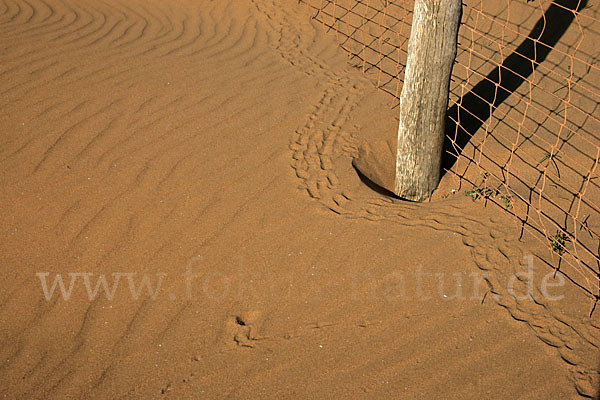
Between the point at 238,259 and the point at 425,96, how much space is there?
5.52ft

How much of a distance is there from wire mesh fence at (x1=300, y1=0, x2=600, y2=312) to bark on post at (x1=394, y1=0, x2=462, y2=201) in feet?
1.20

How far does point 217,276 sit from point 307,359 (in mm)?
782

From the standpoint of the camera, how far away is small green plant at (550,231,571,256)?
3.10 meters

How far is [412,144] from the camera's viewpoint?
3541 mm

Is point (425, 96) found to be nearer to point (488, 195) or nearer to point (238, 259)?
point (488, 195)

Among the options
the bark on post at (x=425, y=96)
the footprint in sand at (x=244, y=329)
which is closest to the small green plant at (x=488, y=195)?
the bark on post at (x=425, y=96)

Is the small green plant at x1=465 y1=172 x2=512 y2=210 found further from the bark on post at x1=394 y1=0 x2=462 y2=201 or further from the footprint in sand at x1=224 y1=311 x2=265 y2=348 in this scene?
the footprint in sand at x1=224 y1=311 x2=265 y2=348

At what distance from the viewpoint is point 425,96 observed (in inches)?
132

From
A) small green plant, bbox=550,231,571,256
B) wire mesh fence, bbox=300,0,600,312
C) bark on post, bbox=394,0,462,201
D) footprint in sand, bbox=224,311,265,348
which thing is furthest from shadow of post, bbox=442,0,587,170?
footprint in sand, bbox=224,311,265,348

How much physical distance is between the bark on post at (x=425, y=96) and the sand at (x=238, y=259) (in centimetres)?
23

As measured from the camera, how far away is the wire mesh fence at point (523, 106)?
3.33 m

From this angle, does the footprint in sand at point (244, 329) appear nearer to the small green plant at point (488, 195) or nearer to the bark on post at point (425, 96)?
the bark on post at point (425, 96)

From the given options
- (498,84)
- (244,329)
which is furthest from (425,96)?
(244,329)

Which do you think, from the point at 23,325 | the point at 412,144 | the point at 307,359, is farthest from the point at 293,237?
the point at 23,325
